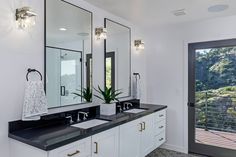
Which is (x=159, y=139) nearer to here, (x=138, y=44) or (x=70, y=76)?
(x=138, y=44)

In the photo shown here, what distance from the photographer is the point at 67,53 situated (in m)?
2.41

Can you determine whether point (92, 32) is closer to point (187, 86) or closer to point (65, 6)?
point (65, 6)

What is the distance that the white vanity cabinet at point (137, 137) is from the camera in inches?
95.6

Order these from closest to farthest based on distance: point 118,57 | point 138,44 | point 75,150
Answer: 1. point 75,150
2. point 118,57
3. point 138,44

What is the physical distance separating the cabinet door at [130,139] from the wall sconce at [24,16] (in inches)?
61.2

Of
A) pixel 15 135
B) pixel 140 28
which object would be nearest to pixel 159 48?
pixel 140 28

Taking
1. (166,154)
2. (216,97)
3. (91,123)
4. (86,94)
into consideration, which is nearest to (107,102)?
(86,94)

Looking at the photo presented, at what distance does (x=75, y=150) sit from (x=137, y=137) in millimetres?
1185

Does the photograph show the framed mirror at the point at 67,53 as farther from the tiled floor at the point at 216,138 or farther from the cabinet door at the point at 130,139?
the tiled floor at the point at 216,138

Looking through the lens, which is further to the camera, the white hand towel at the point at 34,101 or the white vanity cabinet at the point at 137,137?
the white vanity cabinet at the point at 137,137

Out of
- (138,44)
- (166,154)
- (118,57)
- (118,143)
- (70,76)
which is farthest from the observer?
(138,44)

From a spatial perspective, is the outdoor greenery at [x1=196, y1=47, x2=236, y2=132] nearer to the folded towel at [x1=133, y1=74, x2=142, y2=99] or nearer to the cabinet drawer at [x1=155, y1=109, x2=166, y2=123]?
Answer: the cabinet drawer at [x1=155, y1=109, x2=166, y2=123]

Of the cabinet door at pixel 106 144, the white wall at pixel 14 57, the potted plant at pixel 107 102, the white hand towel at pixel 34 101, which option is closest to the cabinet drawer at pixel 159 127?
the potted plant at pixel 107 102

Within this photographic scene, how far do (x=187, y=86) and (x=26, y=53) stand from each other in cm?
282
